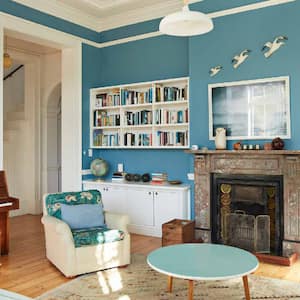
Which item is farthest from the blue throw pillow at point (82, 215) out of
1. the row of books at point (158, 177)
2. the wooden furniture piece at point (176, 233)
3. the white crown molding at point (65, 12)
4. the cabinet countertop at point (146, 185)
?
the white crown molding at point (65, 12)

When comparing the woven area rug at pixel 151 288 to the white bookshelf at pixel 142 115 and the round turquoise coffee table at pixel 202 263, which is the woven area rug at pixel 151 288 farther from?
the white bookshelf at pixel 142 115

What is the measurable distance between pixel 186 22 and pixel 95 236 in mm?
2300

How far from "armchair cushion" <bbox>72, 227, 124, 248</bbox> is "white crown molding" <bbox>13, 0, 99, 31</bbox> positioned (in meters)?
3.38

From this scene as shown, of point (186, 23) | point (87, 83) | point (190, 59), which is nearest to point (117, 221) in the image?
→ point (186, 23)

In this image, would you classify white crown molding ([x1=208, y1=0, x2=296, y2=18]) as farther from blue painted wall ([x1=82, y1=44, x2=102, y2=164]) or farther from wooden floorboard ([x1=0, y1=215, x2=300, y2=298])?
wooden floorboard ([x1=0, y1=215, x2=300, y2=298])

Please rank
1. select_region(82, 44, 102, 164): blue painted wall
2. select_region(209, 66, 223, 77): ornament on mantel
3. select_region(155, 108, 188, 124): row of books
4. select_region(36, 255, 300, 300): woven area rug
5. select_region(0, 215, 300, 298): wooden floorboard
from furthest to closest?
select_region(82, 44, 102, 164): blue painted wall, select_region(155, 108, 188, 124): row of books, select_region(209, 66, 223, 77): ornament on mantel, select_region(0, 215, 300, 298): wooden floorboard, select_region(36, 255, 300, 300): woven area rug

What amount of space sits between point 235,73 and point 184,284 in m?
2.82

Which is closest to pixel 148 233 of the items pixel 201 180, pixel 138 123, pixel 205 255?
pixel 201 180

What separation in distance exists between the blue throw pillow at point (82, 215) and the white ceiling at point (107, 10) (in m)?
3.07

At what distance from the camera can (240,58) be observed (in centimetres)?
493

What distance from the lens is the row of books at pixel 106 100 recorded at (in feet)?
20.6

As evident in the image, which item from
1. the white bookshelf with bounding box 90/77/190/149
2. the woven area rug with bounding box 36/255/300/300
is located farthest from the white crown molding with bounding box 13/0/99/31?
the woven area rug with bounding box 36/255/300/300

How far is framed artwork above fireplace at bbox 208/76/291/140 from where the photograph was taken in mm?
4652

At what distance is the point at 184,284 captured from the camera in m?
3.59
